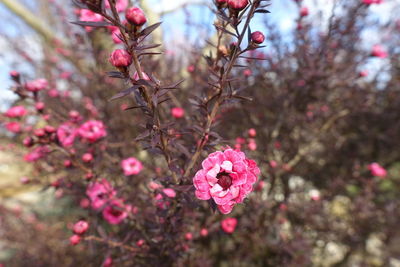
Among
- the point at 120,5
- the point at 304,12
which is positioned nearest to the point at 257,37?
the point at 120,5

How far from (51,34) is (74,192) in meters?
4.35

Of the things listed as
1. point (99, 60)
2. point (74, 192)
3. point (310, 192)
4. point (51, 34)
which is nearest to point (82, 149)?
point (74, 192)

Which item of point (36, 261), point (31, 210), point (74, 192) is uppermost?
point (74, 192)

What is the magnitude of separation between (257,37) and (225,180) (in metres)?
0.55

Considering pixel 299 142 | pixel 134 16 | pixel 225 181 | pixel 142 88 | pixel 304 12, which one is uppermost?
pixel 134 16

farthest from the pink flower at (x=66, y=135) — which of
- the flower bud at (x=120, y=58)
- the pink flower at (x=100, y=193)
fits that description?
the flower bud at (x=120, y=58)

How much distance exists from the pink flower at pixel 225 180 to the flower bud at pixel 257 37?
1.42ft

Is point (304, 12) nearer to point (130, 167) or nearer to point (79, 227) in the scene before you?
point (130, 167)

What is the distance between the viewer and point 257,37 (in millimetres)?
961

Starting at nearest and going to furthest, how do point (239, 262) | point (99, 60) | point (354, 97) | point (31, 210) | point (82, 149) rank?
1. point (82, 149)
2. point (99, 60)
3. point (239, 262)
4. point (354, 97)
5. point (31, 210)

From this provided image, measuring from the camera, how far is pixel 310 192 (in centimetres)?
368

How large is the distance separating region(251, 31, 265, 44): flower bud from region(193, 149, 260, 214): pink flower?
0.43m

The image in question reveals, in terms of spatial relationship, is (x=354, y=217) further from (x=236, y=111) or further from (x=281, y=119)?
(x=236, y=111)

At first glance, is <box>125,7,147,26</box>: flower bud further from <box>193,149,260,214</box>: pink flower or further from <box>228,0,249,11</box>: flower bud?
<box>193,149,260,214</box>: pink flower
